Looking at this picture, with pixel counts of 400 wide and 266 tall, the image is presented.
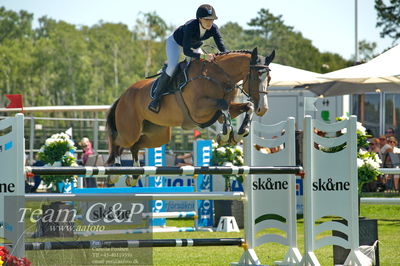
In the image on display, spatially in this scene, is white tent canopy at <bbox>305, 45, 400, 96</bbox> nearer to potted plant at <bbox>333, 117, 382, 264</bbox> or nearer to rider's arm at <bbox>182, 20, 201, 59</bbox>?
potted plant at <bbox>333, 117, 382, 264</bbox>

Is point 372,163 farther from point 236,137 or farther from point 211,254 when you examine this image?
point 211,254

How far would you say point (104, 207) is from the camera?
7.32 meters

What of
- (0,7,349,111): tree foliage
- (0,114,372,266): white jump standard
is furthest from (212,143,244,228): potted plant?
(0,7,349,111): tree foliage

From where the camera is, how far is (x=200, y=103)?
7406 millimetres

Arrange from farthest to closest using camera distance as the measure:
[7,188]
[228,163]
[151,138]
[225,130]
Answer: [228,163], [151,138], [225,130], [7,188]

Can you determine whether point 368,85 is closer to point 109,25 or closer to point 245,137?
point 245,137

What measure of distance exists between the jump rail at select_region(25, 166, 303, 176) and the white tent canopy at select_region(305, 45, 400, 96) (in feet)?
26.1

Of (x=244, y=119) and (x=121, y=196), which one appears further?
(x=244, y=119)

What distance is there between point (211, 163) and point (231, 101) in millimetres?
4340

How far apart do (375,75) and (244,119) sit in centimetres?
744

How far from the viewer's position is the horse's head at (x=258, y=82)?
698 cm

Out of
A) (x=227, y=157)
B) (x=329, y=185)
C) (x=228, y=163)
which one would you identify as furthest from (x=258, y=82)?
(x=227, y=157)

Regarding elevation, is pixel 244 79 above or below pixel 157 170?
above

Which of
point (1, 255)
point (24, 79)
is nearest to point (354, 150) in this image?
point (1, 255)
